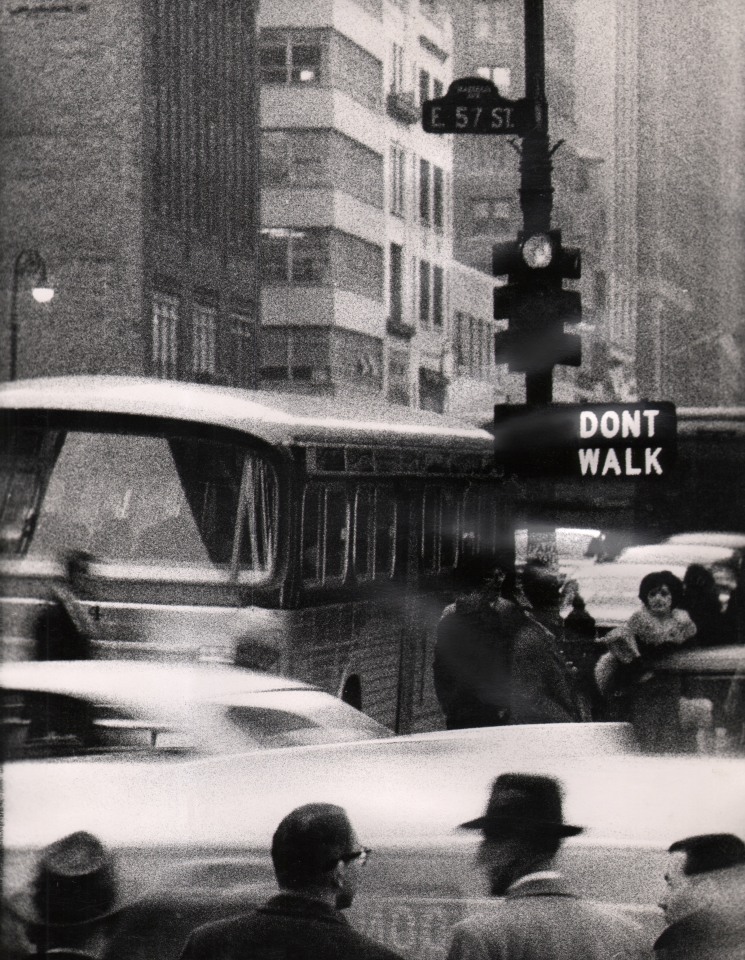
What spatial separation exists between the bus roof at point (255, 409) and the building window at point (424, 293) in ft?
1.10

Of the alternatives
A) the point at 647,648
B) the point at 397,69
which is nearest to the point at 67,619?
the point at 647,648

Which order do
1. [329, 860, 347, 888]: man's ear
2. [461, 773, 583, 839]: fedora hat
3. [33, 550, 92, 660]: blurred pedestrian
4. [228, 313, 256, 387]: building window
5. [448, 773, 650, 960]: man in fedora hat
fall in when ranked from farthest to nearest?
[228, 313, 256, 387]: building window < [33, 550, 92, 660]: blurred pedestrian < [461, 773, 583, 839]: fedora hat < [448, 773, 650, 960]: man in fedora hat < [329, 860, 347, 888]: man's ear

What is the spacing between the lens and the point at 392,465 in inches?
243

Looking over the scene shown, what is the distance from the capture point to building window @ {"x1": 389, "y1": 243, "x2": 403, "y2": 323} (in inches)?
247

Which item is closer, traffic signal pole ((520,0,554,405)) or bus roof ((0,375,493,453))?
bus roof ((0,375,493,453))

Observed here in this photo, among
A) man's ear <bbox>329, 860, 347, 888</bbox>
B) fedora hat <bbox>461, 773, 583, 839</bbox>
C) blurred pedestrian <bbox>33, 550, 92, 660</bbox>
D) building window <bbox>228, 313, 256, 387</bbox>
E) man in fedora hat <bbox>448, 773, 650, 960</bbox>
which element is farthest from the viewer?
building window <bbox>228, 313, 256, 387</bbox>

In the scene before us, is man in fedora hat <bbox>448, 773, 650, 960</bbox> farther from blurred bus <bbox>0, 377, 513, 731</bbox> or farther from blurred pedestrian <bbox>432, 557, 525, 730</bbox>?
blurred bus <bbox>0, 377, 513, 731</bbox>

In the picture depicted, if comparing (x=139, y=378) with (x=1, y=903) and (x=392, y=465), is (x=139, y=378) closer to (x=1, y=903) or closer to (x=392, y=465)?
(x=392, y=465)

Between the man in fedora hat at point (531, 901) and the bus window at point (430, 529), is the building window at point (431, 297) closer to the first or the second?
the bus window at point (430, 529)

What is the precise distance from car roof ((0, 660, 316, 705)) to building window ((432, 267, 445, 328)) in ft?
4.32

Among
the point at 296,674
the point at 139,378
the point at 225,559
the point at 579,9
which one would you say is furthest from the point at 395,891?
the point at 579,9

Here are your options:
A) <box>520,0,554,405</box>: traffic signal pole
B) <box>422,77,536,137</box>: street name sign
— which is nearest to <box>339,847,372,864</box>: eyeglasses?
<box>520,0,554,405</box>: traffic signal pole

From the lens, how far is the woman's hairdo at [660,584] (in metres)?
6.16

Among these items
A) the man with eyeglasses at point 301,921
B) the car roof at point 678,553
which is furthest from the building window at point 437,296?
the man with eyeglasses at point 301,921
